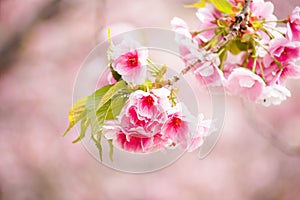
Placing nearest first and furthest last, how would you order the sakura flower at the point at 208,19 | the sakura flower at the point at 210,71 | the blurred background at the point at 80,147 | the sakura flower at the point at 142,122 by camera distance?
the sakura flower at the point at 142,122
the sakura flower at the point at 210,71
the sakura flower at the point at 208,19
the blurred background at the point at 80,147

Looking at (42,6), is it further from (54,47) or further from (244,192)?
(244,192)

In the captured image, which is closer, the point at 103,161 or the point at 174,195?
the point at 103,161

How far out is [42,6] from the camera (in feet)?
7.11

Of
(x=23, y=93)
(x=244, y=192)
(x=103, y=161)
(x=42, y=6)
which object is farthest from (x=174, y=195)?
(x=103, y=161)

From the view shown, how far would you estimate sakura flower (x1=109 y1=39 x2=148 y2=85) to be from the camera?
3.27 feet

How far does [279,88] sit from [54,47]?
311 centimetres

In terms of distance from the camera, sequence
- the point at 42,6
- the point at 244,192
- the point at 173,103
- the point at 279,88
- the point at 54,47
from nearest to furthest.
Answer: the point at 173,103 → the point at 279,88 → the point at 42,6 → the point at 244,192 → the point at 54,47

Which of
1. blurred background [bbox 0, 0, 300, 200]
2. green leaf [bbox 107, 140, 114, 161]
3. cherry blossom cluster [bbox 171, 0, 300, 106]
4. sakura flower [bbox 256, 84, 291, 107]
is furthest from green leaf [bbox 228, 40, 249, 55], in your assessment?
blurred background [bbox 0, 0, 300, 200]

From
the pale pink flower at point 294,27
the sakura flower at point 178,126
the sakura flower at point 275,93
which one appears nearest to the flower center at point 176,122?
the sakura flower at point 178,126

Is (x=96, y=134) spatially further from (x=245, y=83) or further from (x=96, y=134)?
(x=245, y=83)

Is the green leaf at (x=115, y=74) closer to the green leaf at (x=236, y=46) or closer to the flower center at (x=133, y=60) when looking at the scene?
the flower center at (x=133, y=60)

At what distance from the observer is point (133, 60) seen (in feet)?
3.36

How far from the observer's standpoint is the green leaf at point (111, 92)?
99 cm

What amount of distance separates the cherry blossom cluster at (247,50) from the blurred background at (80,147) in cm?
216
